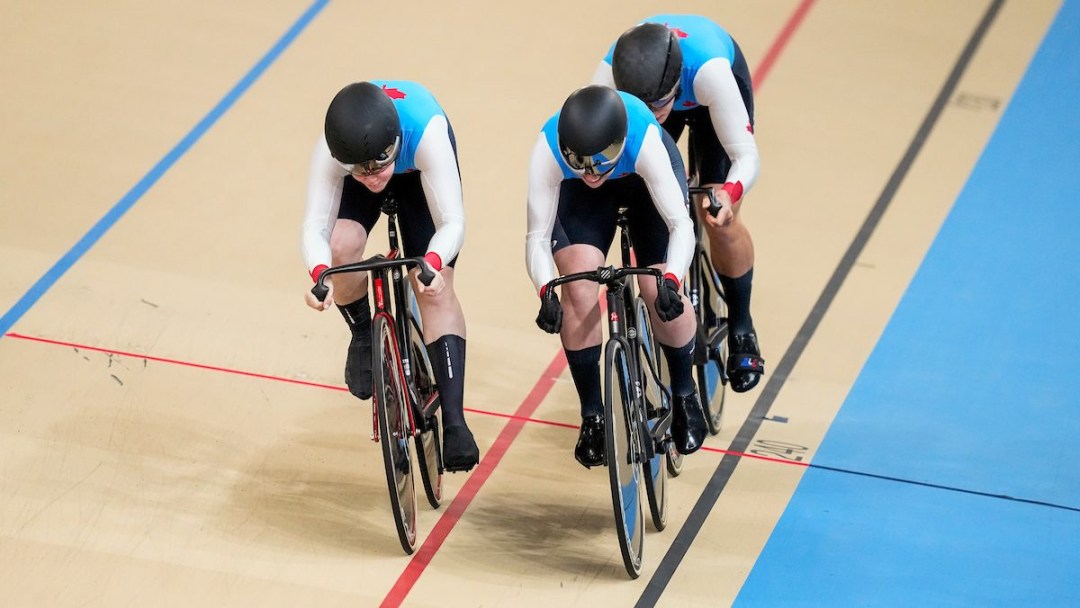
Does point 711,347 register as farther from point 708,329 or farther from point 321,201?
point 321,201

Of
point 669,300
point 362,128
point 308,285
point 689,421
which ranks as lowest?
point 308,285

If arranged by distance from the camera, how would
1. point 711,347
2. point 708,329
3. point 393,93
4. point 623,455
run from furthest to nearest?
point 708,329 → point 711,347 → point 393,93 → point 623,455

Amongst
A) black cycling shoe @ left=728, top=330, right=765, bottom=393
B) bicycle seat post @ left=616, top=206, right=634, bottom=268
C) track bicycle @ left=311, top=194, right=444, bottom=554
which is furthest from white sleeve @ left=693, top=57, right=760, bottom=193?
track bicycle @ left=311, top=194, right=444, bottom=554

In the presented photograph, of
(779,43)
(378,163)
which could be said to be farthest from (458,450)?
(779,43)

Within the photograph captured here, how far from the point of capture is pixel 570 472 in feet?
16.9

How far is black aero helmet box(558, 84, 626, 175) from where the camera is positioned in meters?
4.13

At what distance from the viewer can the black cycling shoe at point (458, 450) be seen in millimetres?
4555

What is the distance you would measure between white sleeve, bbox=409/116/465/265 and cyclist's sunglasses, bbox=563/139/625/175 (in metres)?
0.40

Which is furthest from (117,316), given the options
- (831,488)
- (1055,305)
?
(1055,305)

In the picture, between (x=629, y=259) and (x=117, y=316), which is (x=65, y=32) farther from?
(x=629, y=259)

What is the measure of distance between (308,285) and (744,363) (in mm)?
1811

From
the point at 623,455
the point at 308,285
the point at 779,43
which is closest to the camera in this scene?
the point at 623,455

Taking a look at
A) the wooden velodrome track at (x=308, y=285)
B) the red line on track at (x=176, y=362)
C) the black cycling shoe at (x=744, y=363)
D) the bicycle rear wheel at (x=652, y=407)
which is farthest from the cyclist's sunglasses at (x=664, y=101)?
the red line on track at (x=176, y=362)

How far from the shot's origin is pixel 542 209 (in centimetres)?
442
